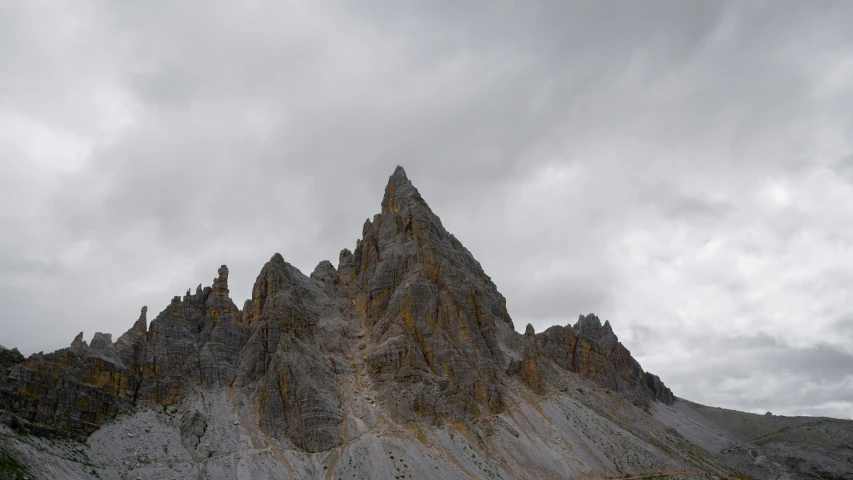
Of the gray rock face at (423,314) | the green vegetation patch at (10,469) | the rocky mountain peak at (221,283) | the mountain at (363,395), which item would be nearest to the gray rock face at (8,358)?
the mountain at (363,395)

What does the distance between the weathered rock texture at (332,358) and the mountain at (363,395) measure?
0.38m

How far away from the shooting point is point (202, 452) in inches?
4456

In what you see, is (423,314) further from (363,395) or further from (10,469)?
(10,469)

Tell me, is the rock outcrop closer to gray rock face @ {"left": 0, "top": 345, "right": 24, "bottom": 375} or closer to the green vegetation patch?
gray rock face @ {"left": 0, "top": 345, "right": 24, "bottom": 375}

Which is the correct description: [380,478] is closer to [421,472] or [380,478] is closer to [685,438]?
[421,472]

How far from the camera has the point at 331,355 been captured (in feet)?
492

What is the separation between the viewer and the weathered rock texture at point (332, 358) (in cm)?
11669

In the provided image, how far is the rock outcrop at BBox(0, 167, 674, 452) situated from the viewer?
116188 millimetres

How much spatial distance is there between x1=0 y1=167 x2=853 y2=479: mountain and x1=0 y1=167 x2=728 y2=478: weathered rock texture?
1.25 ft

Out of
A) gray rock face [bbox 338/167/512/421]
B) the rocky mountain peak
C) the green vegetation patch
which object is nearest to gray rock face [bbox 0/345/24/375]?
the green vegetation patch

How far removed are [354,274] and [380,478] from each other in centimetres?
7869

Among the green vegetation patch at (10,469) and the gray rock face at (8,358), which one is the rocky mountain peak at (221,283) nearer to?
the gray rock face at (8,358)

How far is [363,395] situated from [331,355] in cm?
1598

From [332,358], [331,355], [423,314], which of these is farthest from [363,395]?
[423,314]
